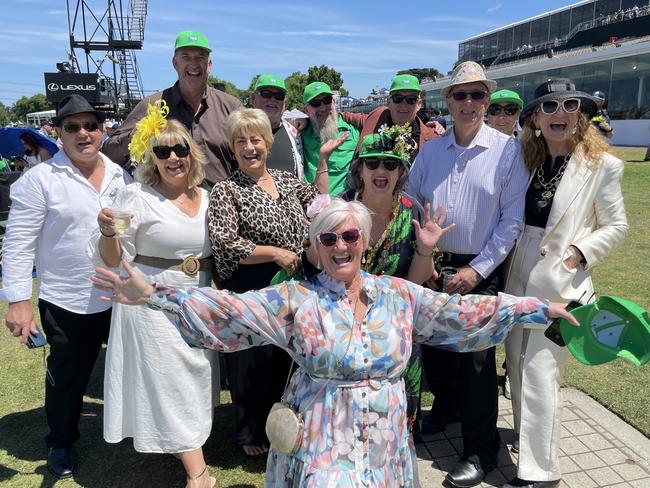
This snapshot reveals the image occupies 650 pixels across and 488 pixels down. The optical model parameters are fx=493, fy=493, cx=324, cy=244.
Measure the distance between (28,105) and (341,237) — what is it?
105 m

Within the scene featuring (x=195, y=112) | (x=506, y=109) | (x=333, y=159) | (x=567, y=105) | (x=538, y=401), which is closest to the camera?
(x=567, y=105)

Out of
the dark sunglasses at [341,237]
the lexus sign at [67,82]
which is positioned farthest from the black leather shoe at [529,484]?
the lexus sign at [67,82]

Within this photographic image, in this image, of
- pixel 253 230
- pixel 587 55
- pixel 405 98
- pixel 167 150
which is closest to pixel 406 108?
pixel 405 98

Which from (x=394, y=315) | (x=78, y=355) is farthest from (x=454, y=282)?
(x=78, y=355)

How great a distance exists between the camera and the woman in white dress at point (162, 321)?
2.81m

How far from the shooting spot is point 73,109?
3062 millimetres

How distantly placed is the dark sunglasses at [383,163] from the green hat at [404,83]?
1873 millimetres

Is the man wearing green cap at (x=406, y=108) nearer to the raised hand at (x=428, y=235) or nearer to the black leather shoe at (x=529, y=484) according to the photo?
the raised hand at (x=428, y=235)

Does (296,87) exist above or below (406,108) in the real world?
above

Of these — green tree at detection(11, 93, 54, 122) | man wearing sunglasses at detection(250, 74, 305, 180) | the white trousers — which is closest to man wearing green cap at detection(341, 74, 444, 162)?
man wearing sunglasses at detection(250, 74, 305, 180)

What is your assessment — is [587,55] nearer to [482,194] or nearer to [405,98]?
Answer: [405,98]

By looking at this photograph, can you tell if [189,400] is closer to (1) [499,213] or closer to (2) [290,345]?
(2) [290,345]

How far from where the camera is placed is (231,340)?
7.17 ft

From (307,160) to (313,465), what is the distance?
3.09m
